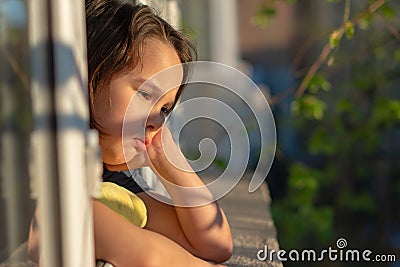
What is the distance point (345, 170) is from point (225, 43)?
1079mm

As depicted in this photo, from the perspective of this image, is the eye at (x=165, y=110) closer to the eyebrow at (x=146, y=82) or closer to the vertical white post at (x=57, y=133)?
the eyebrow at (x=146, y=82)

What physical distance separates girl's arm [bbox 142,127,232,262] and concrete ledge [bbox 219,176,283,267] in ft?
0.37

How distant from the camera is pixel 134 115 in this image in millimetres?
1315

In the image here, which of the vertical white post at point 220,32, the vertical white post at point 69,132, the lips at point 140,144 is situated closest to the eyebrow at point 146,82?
the lips at point 140,144

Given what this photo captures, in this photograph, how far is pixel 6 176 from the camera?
1557mm

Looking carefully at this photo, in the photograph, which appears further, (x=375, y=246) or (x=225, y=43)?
(x=225, y=43)

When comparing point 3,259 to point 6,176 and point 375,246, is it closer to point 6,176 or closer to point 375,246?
point 6,176

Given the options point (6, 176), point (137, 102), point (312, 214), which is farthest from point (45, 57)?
point (312, 214)

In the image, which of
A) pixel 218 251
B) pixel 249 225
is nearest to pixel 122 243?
pixel 218 251

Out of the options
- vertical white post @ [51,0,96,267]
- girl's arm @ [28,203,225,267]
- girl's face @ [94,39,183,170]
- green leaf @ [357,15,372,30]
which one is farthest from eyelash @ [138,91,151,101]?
green leaf @ [357,15,372,30]

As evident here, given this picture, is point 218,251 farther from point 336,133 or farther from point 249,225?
point 336,133

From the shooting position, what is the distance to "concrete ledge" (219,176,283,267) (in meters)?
1.69

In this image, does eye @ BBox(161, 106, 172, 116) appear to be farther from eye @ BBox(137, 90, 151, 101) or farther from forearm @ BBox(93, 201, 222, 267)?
forearm @ BBox(93, 201, 222, 267)

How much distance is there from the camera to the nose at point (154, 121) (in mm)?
1357
